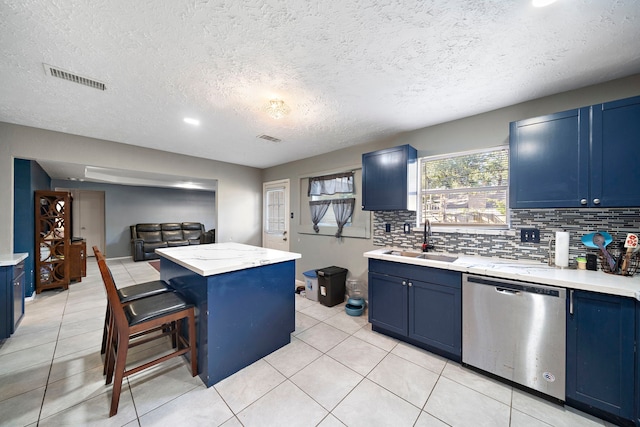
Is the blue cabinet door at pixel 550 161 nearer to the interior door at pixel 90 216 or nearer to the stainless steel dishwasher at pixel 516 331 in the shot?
Result: the stainless steel dishwasher at pixel 516 331

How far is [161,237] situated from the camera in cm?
729

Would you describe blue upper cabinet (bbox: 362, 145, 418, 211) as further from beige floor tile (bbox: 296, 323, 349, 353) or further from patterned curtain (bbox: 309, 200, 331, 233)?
beige floor tile (bbox: 296, 323, 349, 353)

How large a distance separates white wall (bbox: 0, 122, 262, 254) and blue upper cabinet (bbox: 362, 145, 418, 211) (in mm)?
3107

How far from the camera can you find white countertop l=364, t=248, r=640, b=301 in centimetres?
150

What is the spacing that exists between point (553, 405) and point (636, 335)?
72cm

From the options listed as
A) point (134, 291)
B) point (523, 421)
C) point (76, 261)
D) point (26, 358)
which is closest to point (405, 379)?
point (523, 421)

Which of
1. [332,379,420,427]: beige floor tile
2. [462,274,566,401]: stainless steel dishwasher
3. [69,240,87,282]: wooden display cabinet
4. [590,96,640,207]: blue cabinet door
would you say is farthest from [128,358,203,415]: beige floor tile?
[69,240,87,282]: wooden display cabinet

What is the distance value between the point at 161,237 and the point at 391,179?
7.44 m

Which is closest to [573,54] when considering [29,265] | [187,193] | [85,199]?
[29,265]

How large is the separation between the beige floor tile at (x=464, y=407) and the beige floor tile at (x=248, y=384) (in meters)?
1.17

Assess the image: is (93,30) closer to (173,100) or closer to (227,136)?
(173,100)

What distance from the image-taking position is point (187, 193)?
8305mm

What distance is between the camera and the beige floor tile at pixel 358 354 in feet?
6.82

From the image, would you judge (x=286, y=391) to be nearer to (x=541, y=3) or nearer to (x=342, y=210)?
(x=342, y=210)
